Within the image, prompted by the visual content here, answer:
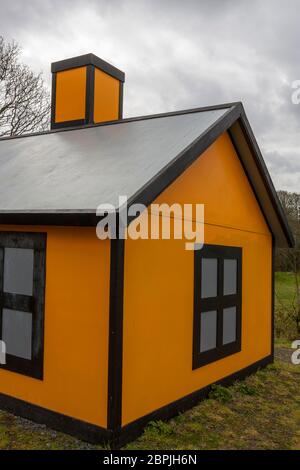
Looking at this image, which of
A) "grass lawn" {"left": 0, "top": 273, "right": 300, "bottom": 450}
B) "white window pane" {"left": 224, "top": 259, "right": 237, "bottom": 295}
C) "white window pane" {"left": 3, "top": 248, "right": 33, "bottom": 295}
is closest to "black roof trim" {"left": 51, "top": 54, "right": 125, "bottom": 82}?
"white window pane" {"left": 224, "top": 259, "right": 237, "bottom": 295}

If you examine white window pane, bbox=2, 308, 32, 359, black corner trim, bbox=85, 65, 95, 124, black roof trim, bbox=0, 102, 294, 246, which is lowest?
white window pane, bbox=2, 308, 32, 359

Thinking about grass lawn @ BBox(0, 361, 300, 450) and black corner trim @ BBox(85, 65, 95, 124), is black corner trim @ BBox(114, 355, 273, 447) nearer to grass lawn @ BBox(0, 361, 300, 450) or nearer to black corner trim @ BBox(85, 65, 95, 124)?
grass lawn @ BBox(0, 361, 300, 450)

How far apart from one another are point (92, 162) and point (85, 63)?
3.99 meters

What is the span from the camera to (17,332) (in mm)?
4762

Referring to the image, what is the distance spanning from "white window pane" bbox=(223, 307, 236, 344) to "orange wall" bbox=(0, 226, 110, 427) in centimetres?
247

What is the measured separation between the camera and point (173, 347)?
4.92 m

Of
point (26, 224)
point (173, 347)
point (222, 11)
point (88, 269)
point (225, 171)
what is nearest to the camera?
point (88, 269)

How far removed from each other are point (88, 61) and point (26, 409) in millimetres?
6396

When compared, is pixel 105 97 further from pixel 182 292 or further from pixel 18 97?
pixel 18 97

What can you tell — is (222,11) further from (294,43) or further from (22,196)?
(22,196)

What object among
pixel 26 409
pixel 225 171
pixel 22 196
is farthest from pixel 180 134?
pixel 26 409

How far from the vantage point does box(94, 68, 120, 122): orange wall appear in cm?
846

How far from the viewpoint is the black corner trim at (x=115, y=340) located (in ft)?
13.2
